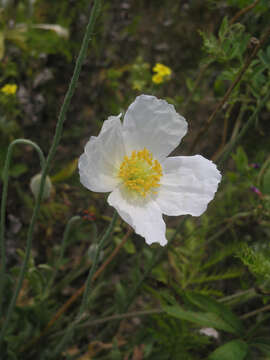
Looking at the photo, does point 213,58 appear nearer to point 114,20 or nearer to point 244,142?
point 244,142

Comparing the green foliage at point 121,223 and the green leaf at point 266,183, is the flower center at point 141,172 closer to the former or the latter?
the green foliage at point 121,223

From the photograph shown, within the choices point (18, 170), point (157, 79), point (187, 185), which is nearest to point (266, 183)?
point (187, 185)

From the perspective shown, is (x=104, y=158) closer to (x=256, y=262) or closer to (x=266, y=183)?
(x=256, y=262)

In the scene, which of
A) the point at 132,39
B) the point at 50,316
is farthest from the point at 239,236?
the point at 132,39

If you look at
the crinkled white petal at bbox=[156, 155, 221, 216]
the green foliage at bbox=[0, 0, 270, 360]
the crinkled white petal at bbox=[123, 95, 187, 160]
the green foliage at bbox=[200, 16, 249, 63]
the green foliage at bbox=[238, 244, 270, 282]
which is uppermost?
the green foliage at bbox=[200, 16, 249, 63]

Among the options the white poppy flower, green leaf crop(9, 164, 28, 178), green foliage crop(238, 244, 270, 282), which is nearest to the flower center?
the white poppy flower

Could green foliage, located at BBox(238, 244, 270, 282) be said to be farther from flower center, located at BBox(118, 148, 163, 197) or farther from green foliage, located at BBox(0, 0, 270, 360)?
flower center, located at BBox(118, 148, 163, 197)
